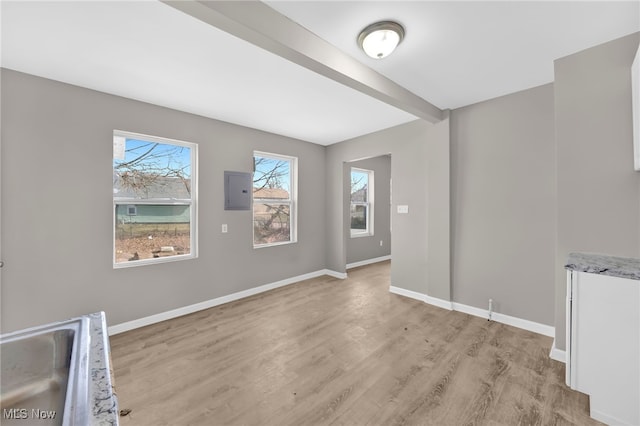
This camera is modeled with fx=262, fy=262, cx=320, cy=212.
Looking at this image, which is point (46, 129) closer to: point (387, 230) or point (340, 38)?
point (340, 38)

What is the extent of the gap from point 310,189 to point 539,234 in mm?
3360

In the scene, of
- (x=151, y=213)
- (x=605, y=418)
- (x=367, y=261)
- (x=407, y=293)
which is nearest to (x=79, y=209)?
(x=151, y=213)

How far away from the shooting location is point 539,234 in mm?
2736

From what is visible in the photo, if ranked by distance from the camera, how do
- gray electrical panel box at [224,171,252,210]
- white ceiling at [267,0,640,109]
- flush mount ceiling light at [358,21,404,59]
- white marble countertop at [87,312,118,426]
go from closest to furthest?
white marble countertop at [87,312,118,426]
white ceiling at [267,0,640,109]
flush mount ceiling light at [358,21,404,59]
gray electrical panel box at [224,171,252,210]

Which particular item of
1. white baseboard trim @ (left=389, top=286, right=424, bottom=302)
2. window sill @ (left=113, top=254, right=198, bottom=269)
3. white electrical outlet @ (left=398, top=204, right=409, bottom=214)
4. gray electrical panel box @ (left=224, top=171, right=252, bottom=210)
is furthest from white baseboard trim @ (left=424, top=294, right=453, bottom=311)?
window sill @ (left=113, top=254, right=198, bottom=269)

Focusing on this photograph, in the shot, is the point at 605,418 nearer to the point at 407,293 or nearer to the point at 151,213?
the point at 407,293

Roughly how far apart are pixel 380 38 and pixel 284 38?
2.23 ft

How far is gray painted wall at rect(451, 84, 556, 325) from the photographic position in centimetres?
270

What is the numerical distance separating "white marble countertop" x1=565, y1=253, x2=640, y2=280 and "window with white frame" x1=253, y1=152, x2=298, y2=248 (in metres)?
3.63

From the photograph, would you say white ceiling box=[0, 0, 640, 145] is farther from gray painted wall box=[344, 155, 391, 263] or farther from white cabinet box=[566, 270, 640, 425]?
gray painted wall box=[344, 155, 391, 263]

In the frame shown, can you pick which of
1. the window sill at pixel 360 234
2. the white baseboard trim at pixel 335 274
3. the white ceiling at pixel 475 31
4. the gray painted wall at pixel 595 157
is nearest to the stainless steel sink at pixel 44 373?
the white ceiling at pixel 475 31

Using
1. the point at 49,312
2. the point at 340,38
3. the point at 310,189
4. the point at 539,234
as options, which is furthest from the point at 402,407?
the point at 310,189

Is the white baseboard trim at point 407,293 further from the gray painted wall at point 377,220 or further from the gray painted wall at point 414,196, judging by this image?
the gray painted wall at point 377,220

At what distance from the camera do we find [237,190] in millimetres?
3828
